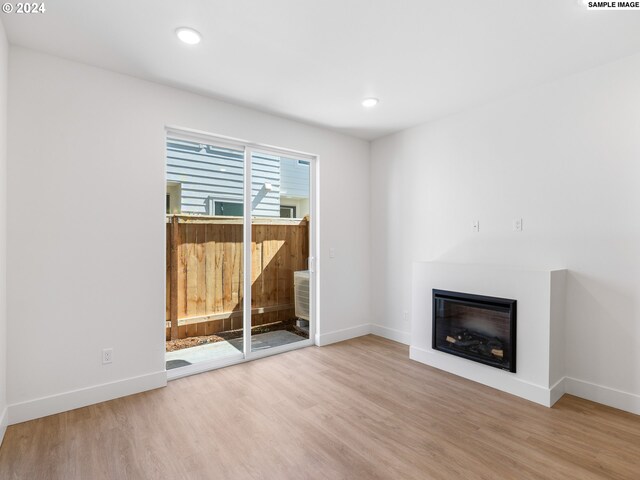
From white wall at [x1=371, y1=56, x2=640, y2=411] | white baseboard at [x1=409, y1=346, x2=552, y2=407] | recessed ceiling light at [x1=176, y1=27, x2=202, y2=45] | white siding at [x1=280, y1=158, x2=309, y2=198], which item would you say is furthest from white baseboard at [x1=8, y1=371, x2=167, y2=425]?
white wall at [x1=371, y1=56, x2=640, y2=411]

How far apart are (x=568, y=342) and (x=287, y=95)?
332cm

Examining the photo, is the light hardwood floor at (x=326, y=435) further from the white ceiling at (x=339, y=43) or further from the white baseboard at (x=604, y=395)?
the white ceiling at (x=339, y=43)

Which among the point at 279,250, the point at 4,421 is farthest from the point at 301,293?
the point at 4,421

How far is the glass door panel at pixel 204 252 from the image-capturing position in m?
3.27

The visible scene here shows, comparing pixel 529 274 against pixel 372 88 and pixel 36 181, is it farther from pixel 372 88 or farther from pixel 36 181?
pixel 36 181

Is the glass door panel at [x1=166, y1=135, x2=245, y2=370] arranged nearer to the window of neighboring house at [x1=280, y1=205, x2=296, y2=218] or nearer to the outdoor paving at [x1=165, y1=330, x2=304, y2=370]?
the outdoor paving at [x1=165, y1=330, x2=304, y2=370]

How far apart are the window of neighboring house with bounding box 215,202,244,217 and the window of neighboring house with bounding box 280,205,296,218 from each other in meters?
0.53

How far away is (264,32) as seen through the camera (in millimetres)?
2223

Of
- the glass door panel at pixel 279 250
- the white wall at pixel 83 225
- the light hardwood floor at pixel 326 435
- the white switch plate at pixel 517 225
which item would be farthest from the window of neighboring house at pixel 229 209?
the white switch plate at pixel 517 225

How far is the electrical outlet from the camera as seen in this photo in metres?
2.69

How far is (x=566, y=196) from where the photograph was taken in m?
2.84

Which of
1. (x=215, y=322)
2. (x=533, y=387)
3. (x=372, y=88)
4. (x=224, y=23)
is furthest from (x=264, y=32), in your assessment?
(x=533, y=387)

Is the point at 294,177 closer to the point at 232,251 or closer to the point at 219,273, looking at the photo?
the point at 232,251

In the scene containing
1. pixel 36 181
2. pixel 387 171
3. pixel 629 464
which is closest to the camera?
Answer: pixel 629 464
